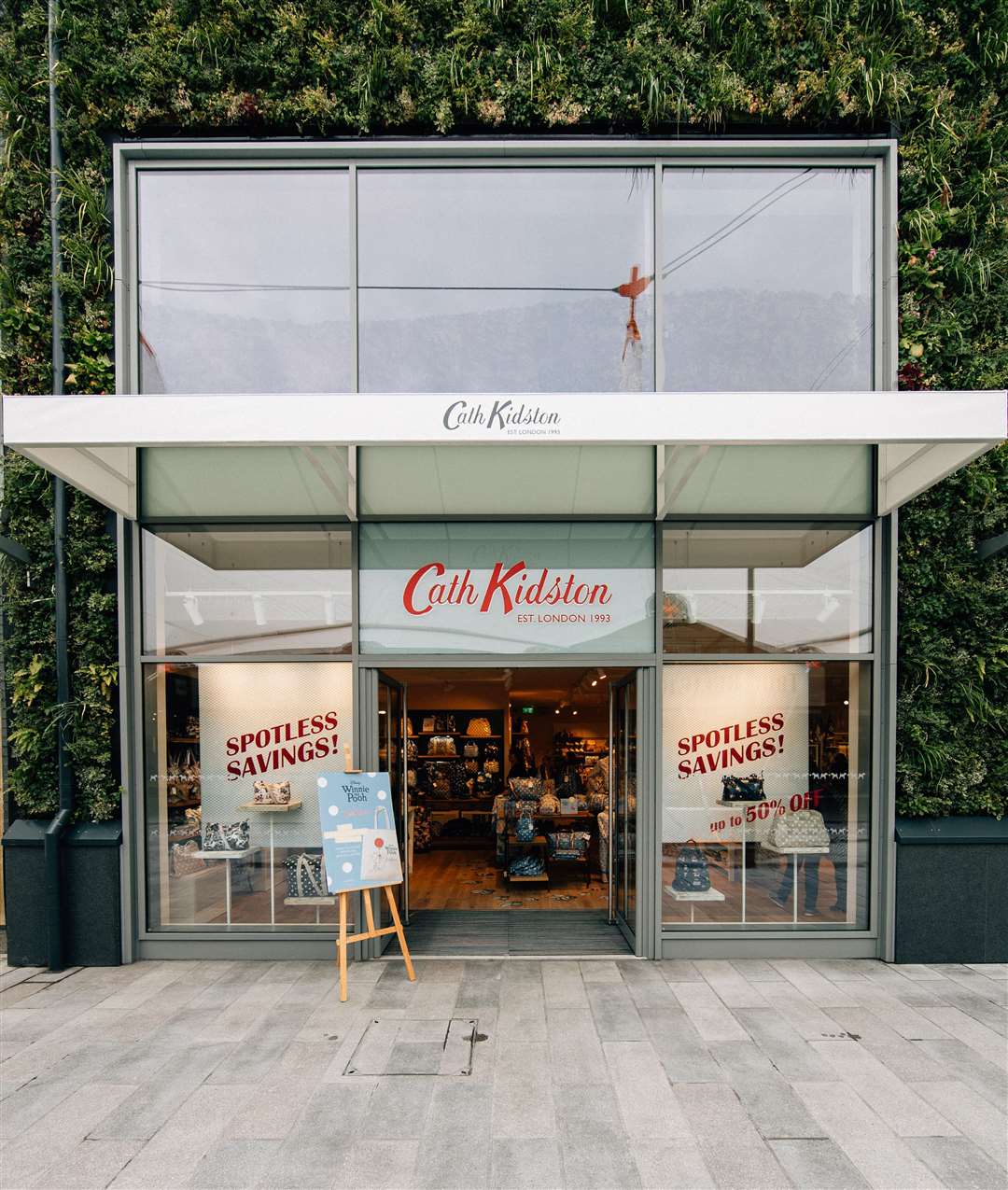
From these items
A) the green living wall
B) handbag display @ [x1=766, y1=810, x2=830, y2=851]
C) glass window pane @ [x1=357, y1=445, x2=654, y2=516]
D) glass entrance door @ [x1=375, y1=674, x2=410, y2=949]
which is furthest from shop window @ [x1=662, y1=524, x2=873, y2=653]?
glass entrance door @ [x1=375, y1=674, x2=410, y2=949]

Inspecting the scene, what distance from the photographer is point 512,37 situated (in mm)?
5867

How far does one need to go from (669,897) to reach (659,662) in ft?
6.42

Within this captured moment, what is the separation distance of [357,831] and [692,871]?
2.80 m

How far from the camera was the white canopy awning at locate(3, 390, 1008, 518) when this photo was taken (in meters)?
4.20

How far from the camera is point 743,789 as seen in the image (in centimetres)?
610

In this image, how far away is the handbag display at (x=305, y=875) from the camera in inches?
235

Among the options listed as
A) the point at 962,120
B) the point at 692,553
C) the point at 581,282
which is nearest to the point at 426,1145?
the point at 692,553

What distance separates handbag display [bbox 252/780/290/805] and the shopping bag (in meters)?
1.00

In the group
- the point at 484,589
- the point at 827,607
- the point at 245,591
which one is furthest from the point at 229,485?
the point at 827,607

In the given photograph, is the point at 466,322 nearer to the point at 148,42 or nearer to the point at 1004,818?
the point at 148,42

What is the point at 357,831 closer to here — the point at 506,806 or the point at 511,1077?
the point at 511,1077

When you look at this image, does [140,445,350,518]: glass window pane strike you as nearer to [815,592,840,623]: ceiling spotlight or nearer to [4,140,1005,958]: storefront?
[4,140,1005,958]: storefront

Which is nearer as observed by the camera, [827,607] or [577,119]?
[577,119]

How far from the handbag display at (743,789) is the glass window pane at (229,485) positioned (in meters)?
3.96
